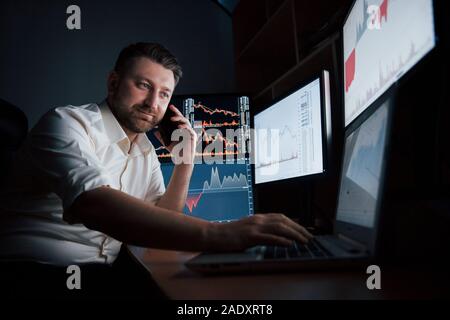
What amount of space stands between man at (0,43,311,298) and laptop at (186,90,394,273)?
4 cm

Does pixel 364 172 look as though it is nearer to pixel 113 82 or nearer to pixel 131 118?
pixel 131 118

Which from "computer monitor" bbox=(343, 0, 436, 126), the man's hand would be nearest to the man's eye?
the man's hand

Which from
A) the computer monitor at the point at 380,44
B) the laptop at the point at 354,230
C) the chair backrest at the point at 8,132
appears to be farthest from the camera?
the chair backrest at the point at 8,132

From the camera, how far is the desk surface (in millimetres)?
420

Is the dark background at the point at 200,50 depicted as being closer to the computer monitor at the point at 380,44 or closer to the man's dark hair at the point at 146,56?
the computer monitor at the point at 380,44

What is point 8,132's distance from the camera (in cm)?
129

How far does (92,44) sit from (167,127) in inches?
44.0

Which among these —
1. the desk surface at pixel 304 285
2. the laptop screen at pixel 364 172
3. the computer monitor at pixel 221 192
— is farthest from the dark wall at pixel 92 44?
the desk surface at pixel 304 285

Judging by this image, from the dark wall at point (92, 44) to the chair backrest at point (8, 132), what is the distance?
3.15 ft

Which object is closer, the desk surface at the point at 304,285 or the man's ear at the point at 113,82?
the desk surface at the point at 304,285

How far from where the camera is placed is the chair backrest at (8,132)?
1251 millimetres
